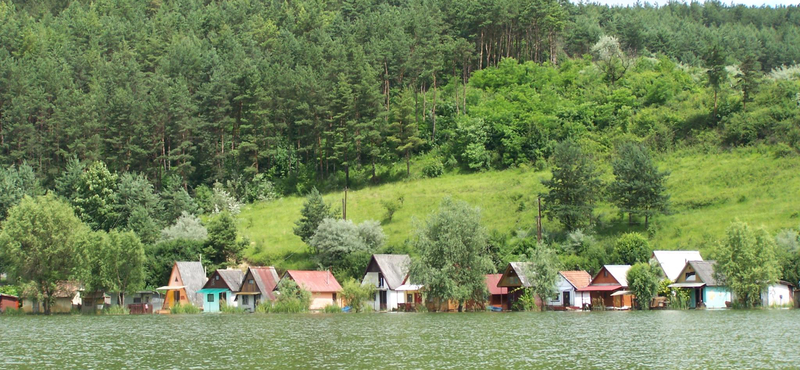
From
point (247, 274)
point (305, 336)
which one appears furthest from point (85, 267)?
point (305, 336)

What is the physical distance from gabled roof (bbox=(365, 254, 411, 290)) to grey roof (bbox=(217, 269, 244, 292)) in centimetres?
1332

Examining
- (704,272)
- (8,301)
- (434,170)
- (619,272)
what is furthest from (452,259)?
(8,301)

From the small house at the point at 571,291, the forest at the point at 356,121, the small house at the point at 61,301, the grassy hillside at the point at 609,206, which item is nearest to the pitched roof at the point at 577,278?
the small house at the point at 571,291

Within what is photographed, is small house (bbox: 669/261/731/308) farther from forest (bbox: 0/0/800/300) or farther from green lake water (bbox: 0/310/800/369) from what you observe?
green lake water (bbox: 0/310/800/369)

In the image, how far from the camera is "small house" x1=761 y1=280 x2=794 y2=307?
230ft

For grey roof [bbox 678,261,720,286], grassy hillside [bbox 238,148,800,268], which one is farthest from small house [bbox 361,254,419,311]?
grey roof [bbox 678,261,720,286]

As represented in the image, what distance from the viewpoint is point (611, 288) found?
7506 cm

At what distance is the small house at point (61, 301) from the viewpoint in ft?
265

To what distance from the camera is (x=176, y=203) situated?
103750 millimetres

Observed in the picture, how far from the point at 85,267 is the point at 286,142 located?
46858 millimetres

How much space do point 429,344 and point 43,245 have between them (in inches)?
1865

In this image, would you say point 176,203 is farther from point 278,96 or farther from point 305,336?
point 305,336

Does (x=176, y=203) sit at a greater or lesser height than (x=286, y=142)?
lesser

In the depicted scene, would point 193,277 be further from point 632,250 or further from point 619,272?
point 632,250
